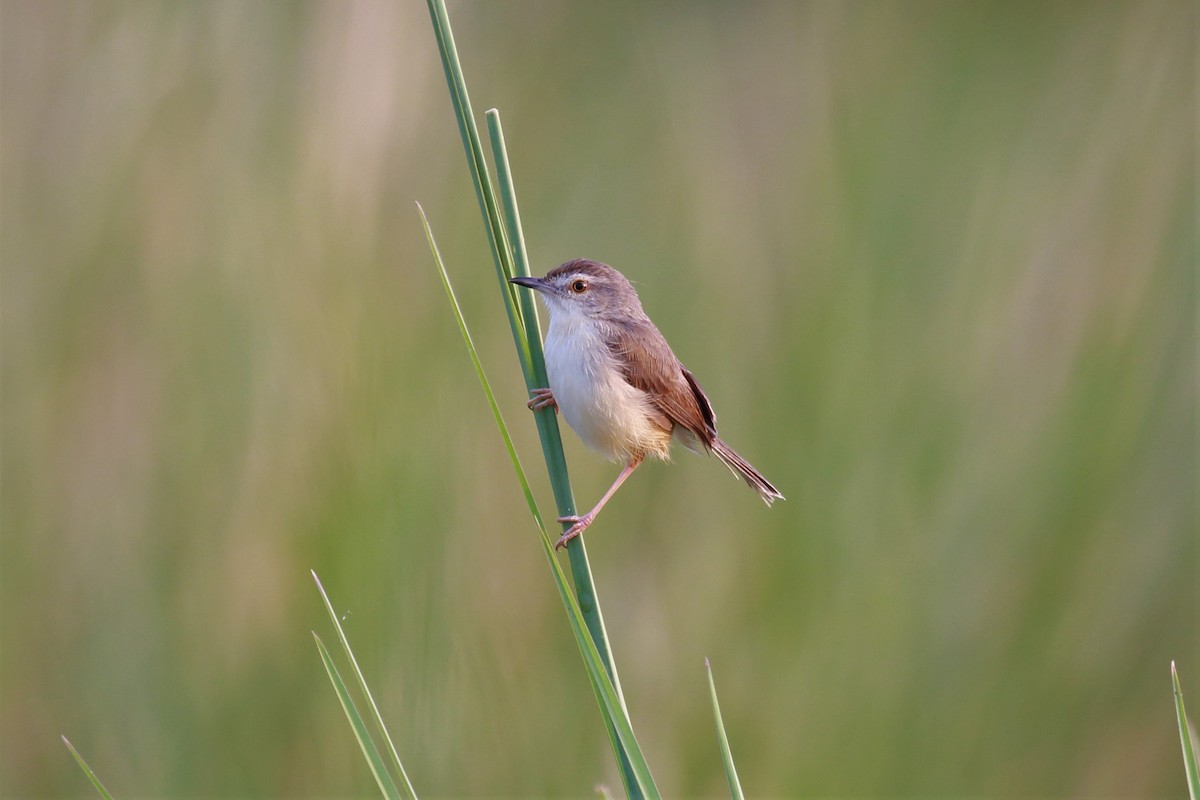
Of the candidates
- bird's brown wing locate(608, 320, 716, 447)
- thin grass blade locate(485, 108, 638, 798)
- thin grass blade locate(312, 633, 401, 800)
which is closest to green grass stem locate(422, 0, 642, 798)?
thin grass blade locate(485, 108, 638, 798)

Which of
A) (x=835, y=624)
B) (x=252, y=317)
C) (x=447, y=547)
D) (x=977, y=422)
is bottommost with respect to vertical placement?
(x=835, y=624)

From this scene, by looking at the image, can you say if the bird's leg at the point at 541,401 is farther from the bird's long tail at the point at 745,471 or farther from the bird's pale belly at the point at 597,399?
the bird's long tail at the point at 745,471

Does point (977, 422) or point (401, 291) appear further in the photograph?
point (977, 422)

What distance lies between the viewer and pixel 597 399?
234 cm

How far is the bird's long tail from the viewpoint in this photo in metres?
2.39

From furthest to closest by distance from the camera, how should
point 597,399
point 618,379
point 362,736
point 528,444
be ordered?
1. point 528,444
2. point 618,379
3. point 597,399
4. point 362,736

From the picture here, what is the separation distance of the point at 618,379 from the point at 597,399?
0.41 feet

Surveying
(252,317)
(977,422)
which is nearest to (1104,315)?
(977,422)

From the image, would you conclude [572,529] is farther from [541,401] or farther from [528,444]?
[528,444]

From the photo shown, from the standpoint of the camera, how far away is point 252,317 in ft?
7.61

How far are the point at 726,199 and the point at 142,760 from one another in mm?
2085

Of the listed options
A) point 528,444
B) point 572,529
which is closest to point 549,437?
point 572,529

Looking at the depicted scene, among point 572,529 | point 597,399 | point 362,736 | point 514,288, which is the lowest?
point 362,736

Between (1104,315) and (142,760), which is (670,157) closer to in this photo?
(1104,315)
